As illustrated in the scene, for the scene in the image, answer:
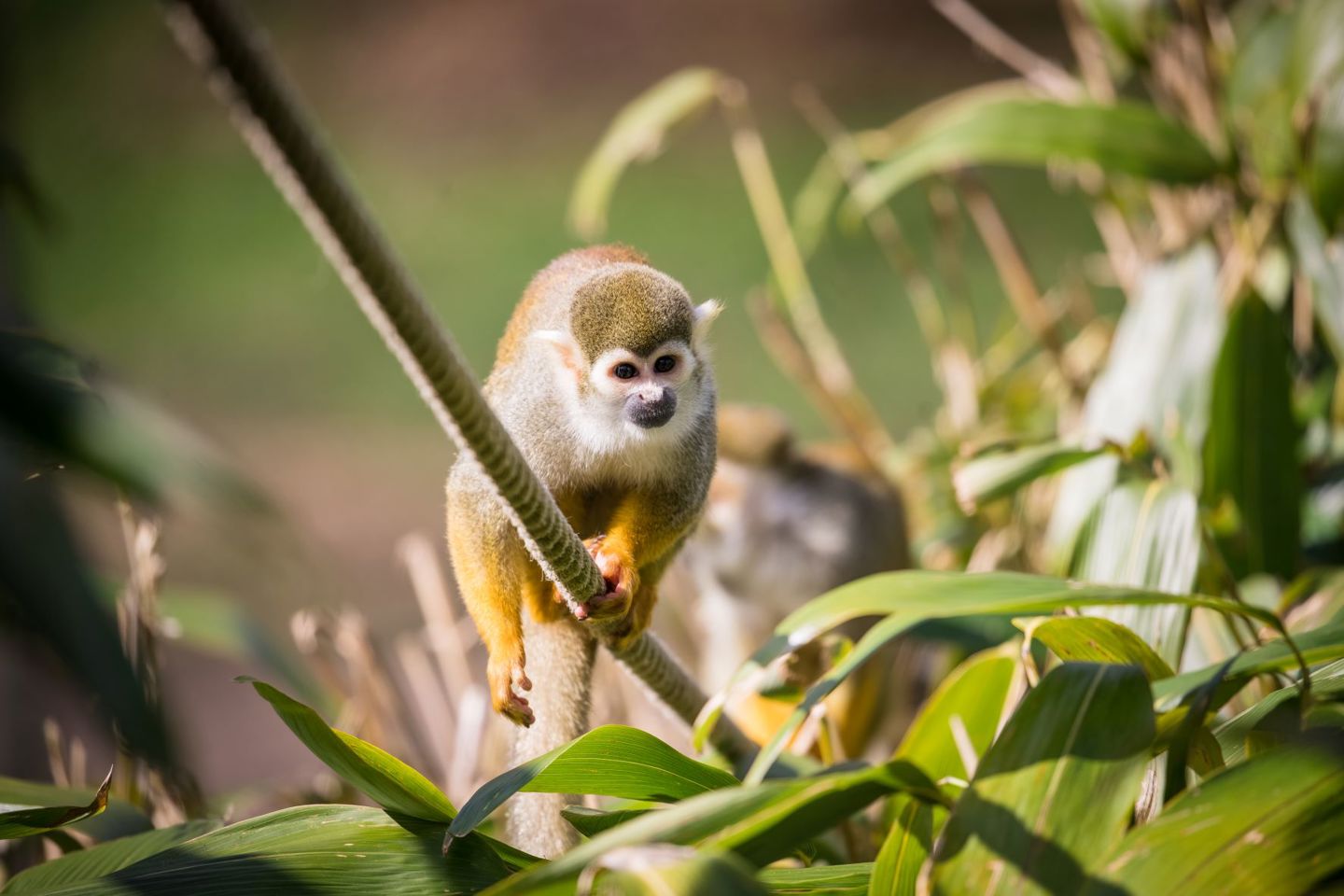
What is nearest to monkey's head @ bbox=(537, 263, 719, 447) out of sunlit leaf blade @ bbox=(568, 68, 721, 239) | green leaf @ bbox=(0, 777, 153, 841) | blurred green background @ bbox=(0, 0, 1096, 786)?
green leaf @ bbox=(0, 777, 153, 841)

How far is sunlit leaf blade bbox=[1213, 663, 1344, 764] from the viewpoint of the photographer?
1210 millimetres

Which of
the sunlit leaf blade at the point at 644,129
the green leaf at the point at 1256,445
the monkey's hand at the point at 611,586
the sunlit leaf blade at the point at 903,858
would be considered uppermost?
the sunlit leaf blade at the point at 644,129

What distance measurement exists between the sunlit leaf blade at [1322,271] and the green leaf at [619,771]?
5.50 ft

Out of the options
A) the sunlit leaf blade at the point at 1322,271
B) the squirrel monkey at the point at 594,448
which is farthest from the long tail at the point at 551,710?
the sunlit leaf blade at the point at 1322,271

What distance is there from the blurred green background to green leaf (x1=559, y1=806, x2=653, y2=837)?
4.32 meters

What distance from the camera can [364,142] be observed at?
7238 mm

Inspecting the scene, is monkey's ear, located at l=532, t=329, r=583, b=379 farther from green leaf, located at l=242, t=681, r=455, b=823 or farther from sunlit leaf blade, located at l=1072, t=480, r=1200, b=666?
sunlit leaf blade, located at l=1072, t=480, r=1200, b=666

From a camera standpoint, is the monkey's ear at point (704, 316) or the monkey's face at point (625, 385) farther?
the monkey's ear at point (704, 316)

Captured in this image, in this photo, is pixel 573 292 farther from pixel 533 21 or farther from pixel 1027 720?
pixel 533 21

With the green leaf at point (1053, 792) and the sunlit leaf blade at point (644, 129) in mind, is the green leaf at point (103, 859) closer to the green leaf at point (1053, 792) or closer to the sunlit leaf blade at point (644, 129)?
the green leaf at point (1053, 792)

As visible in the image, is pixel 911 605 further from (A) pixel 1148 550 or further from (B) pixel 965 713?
(A) pixel 1148 550

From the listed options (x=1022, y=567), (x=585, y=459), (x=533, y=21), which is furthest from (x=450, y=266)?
(x=585, y=459)

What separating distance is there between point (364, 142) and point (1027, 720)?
703 cm

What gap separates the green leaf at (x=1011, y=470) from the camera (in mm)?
1711
